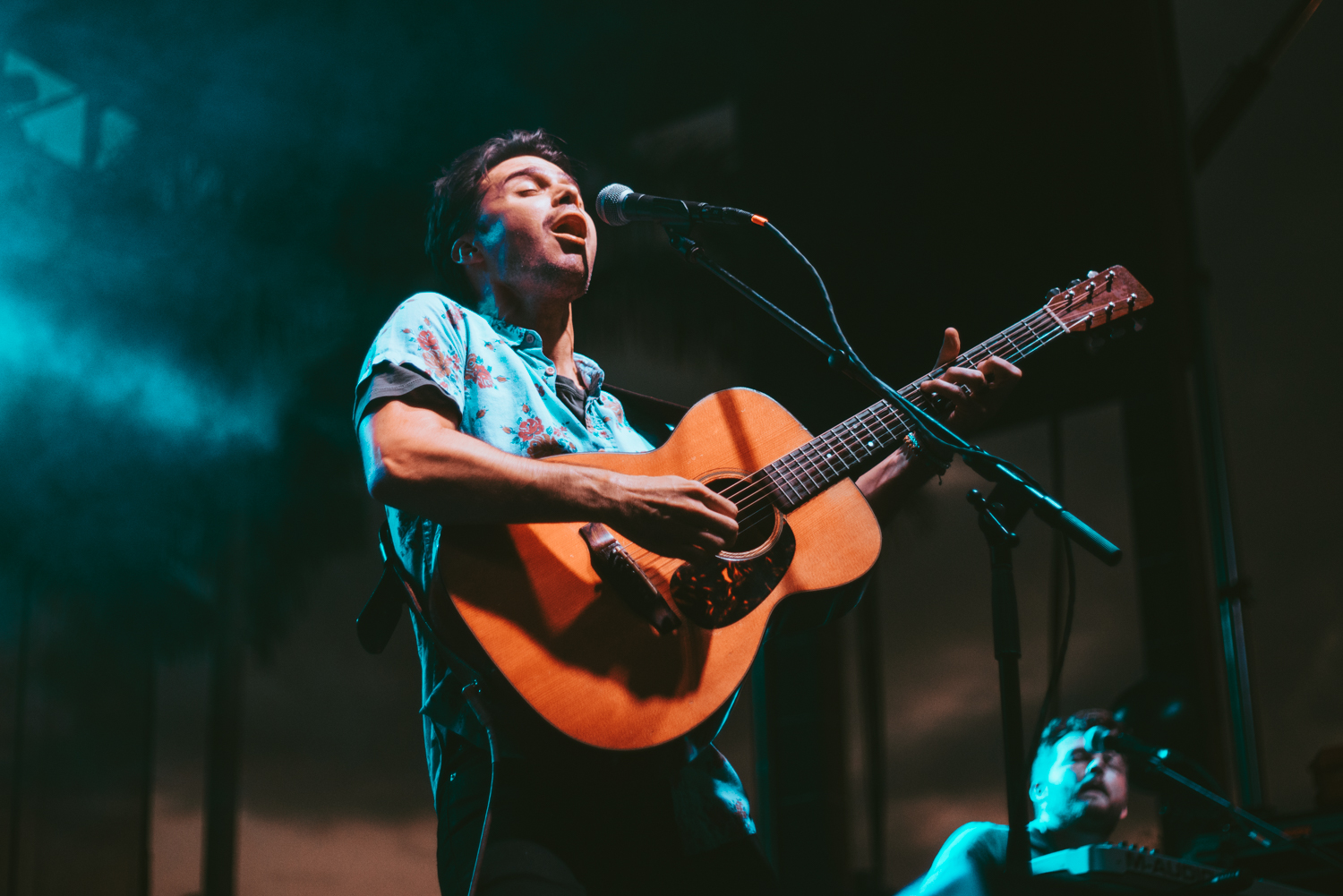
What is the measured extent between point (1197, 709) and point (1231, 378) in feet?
7.52

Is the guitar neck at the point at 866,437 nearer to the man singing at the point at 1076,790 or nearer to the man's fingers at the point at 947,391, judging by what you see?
the man's fingers at the point at 947,391

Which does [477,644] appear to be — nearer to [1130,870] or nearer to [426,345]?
[426,345]

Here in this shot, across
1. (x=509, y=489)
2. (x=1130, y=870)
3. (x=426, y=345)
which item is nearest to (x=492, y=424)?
(x=426, y=345)

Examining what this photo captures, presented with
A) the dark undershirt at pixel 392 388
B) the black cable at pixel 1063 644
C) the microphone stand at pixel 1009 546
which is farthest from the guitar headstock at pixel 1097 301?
the dark undershirt at pixel 392 388

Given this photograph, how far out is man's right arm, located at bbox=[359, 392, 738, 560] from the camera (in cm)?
155

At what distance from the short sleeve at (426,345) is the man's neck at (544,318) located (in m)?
0.27

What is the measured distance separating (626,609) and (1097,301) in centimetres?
132

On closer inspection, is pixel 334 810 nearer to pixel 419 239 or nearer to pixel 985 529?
pixel 419 239

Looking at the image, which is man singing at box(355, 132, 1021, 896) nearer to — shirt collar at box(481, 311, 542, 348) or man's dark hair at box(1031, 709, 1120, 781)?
shirt collar at box(481, 311, 542, 348)

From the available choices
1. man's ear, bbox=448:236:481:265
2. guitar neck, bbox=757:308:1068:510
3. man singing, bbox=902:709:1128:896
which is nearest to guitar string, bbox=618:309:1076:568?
guitar neck, bbox=757:308:1068:510

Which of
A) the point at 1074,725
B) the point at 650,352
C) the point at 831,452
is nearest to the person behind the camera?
the point at 831,452

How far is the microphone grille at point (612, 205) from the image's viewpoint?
2152 millimetres

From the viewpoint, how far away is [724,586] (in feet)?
5.75

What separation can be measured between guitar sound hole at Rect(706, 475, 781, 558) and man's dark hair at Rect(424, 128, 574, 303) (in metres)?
0.74
